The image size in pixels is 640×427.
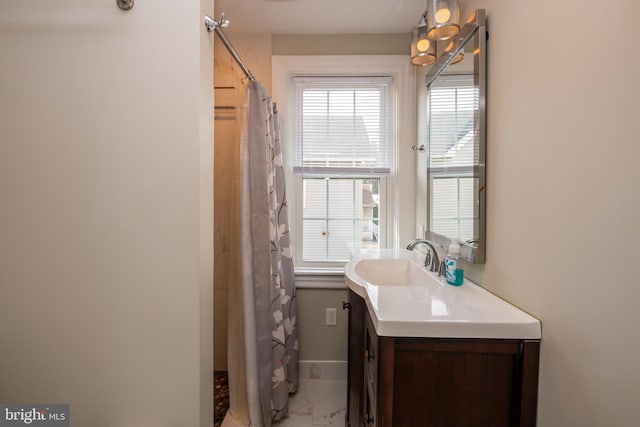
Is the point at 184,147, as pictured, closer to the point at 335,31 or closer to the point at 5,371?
the point at 5,371

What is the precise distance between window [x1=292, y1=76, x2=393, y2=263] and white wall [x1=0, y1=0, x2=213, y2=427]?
1.02 meters

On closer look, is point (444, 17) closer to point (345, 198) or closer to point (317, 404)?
point (345, 198)

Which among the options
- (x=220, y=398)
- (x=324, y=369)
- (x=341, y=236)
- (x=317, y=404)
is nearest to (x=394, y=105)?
(x=341, y=236)

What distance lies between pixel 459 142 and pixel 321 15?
3.86 feet

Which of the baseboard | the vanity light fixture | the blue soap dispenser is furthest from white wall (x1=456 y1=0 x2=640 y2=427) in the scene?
the baseboard

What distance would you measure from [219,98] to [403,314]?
1743 mm

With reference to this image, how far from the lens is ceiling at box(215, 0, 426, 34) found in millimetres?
1654

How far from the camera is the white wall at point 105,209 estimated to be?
3.25ft

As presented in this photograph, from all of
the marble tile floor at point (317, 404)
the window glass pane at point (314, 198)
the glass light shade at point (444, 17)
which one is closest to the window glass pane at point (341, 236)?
the window glass pane at point (314, 198)

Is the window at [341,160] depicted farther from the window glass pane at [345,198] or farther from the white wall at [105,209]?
the white wall at [105,209]

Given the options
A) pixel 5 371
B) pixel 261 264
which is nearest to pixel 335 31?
pixel 261 264

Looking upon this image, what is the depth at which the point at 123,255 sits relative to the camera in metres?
1.02

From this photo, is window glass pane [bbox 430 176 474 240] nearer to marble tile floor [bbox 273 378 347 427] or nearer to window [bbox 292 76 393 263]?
window [bbox 292 76 393 263]

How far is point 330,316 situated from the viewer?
1.94 m
